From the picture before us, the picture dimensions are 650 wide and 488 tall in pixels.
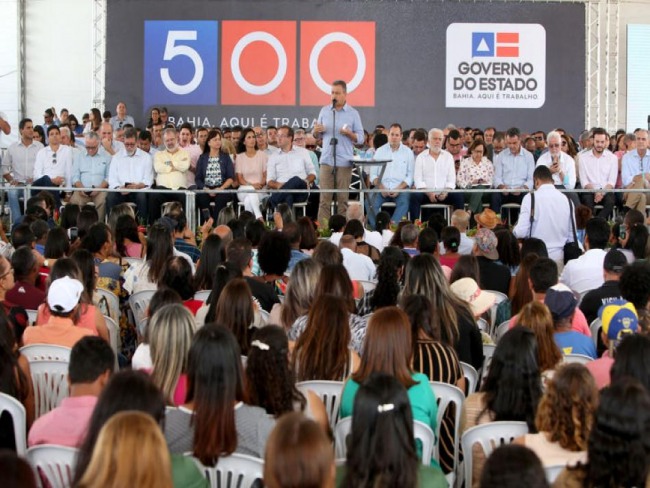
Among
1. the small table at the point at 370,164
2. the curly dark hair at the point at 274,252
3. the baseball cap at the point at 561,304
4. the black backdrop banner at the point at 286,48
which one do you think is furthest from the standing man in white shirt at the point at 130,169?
the baseball cap at the point at 561,304

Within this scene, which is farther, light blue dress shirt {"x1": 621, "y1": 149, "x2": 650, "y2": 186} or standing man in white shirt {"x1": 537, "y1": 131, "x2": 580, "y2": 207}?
light blue dress shirt {"x1": 621, "y1": 149, "x2": 650, "y2": 186}

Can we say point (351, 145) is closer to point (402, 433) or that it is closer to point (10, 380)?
point (10, 380)

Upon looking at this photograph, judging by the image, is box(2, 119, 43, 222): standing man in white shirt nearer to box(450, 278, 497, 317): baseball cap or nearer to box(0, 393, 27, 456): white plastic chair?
box(450, 278, 497, 317): baseball cap

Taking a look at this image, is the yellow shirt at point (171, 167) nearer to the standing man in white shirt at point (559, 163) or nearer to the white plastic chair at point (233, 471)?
the standing man in white shirt at point (559, 163)

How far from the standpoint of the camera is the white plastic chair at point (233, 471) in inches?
145

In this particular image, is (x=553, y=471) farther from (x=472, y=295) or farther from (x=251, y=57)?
(x=251, y=57)

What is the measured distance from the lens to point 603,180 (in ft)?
44.9

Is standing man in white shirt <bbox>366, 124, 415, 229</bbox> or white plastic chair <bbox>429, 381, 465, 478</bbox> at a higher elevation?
standing man in white shirt <bbox>366, 124, 415, 229</bbox>

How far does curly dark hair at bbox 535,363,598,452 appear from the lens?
3.76 m

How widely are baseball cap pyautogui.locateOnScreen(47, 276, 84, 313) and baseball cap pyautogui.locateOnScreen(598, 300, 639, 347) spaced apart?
2.86 metres

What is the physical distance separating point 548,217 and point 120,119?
30.9ft

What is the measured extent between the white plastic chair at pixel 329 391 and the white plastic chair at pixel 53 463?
129 centimetres

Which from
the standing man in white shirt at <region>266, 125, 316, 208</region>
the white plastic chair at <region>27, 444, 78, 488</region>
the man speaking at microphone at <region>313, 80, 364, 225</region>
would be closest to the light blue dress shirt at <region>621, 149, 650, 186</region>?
the man speaking at microphone at <region>313, 80, 364, 225</region>

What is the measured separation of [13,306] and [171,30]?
1291 cm
